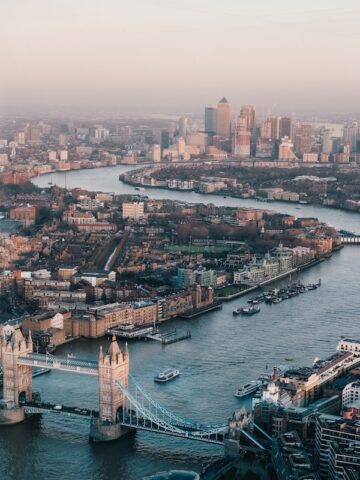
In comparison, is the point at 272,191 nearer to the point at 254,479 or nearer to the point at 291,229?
the point at 291,229

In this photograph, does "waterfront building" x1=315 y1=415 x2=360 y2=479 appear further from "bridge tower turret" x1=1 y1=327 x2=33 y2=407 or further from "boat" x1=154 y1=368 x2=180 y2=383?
"bridge tower turret" x1=1 y1=327 x2=33 y2=407

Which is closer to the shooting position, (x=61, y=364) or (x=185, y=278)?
(x=61, y=364)

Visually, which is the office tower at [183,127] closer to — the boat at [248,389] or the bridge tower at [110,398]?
the boat at [248,389]

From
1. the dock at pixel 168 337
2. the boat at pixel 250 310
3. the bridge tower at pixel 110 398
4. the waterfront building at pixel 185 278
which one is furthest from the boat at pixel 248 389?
the waterfront building at pixel 185 278

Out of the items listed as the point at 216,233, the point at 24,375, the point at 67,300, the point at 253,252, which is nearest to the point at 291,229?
the point at 216,233

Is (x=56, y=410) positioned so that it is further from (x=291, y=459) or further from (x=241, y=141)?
(x=241, y=141)

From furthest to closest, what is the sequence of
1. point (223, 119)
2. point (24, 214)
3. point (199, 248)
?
point (223, 119) → point (24, 214) → point (199, 248)

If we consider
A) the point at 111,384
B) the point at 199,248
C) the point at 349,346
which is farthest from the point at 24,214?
the point at 111,384
